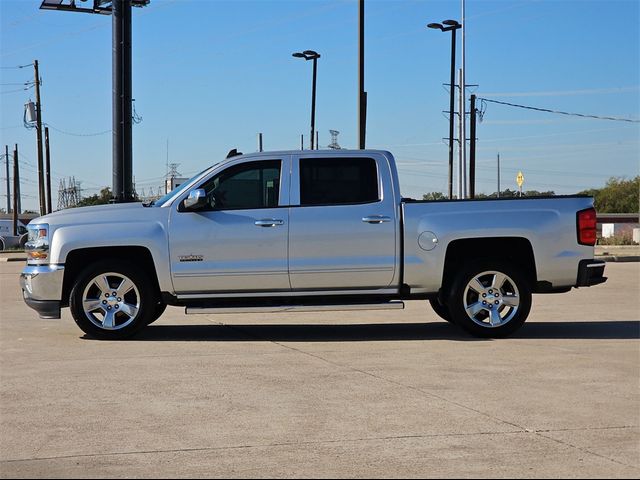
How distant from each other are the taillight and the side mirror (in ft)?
13.8

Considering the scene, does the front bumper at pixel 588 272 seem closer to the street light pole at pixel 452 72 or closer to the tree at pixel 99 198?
the street light pole at pixel 452 72

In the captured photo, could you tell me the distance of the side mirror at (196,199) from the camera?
32.9 ft

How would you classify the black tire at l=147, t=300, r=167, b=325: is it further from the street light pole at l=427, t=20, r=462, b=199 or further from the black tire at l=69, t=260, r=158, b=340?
the street light pole at l=427, t=20, r=462, b=199

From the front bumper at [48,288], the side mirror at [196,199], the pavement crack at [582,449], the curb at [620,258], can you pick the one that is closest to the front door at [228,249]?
the side mirror at [196,199]

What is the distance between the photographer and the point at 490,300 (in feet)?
34.2

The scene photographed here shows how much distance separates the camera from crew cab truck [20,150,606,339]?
10.2 metres

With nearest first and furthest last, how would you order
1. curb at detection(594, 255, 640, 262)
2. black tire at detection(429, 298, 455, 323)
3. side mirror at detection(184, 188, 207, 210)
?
side mirror at detection(184, 188, 207, 210)
black tire at detection(429, 298, 455, 323)
curb at detection(594, 255, 640, 262)

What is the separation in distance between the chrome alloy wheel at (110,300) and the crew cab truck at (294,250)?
1cm

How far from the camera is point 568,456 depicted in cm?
538

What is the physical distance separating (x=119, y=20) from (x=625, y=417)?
1744cm

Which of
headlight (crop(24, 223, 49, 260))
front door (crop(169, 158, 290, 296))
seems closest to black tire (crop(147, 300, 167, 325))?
front door (crop(169, 158, 290, 296))

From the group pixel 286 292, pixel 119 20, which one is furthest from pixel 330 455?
pixel 119 20

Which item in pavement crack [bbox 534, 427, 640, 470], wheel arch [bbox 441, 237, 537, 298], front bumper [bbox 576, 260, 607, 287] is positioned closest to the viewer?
pavement crack [bbox 534, 427, 640, 470]

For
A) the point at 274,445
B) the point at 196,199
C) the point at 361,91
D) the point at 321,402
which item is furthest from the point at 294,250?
the point at 361,91
